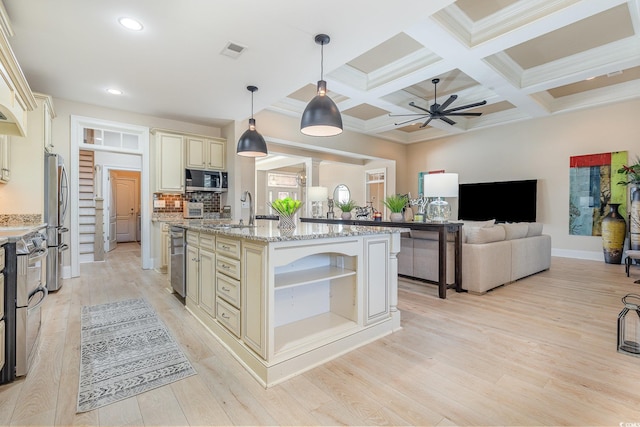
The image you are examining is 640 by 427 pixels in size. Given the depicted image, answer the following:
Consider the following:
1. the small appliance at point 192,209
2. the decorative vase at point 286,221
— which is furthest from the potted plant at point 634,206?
the small appliance at point 192,209

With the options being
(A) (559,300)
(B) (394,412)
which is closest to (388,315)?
(B) (394,412)

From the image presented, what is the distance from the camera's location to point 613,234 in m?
5.36

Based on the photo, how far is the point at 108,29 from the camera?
9.16 ft

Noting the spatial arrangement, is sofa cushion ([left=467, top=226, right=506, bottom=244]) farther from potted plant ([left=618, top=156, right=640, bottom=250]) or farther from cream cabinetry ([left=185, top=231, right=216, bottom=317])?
potted plant ([left=618, top=156, right=640, bottom=250])

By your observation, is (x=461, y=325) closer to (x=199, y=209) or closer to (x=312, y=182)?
(x=199, y=209)

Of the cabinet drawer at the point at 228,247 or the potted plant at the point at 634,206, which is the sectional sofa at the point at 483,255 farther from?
the cabinet drawer at the point at 228,247

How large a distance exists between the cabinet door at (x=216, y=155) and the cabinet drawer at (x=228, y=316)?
3.83 metres

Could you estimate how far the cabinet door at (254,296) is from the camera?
184 cm

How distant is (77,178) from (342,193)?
8.07m

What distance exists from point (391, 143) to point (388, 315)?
→ 6910 mm

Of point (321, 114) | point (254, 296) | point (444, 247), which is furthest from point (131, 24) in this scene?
point (444, 247)

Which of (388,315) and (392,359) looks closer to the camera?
(392,359)

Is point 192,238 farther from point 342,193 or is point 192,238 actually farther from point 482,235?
point 342,193

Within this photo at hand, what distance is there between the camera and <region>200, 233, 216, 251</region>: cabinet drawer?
2.50 m
